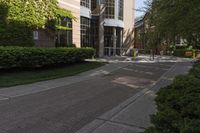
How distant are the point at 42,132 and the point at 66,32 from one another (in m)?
18.5

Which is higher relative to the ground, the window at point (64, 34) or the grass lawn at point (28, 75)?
the window at point (64, 34)

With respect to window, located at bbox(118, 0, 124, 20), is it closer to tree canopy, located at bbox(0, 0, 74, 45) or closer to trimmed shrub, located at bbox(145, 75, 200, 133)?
tree canopy, located at bbox(0, 0, 74, 45)

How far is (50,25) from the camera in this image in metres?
19.6

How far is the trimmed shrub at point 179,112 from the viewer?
291 centimetres

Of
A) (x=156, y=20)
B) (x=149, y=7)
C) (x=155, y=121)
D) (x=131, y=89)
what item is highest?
(x=149, y=7)

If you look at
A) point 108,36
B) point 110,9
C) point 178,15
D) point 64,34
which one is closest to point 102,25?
point 108,36

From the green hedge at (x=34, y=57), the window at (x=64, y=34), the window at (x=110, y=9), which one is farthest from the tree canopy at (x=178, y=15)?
the window at (x=110, y=9)

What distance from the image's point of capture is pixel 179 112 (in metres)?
3.45

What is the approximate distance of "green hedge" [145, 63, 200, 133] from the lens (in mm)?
2908

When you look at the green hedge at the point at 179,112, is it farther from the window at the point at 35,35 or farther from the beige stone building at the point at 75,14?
the beige stone building at the point at 75,14

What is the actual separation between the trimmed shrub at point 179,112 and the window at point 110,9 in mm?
29954

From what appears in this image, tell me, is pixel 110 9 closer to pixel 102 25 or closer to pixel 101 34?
pixel 102 25

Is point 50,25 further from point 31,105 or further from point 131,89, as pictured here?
point 31,105

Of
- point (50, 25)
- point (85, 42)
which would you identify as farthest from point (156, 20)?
point (85, 42)
